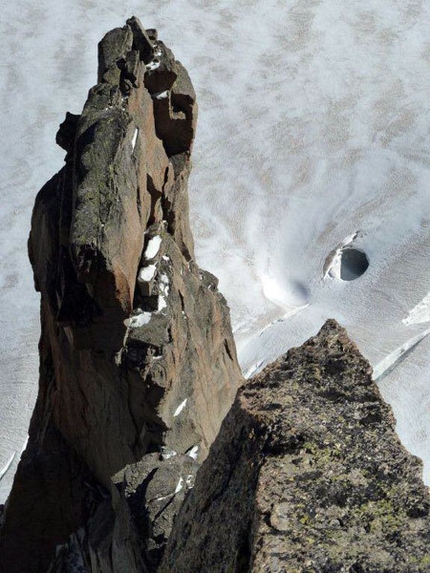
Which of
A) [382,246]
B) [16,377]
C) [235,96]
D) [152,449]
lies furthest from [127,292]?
[235,96]

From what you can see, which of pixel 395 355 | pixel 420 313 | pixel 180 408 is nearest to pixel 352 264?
pixel 420 313

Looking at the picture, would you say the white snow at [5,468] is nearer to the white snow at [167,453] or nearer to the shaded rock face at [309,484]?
the white snow at [167,453]

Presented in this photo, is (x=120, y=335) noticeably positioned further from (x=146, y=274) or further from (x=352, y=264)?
(x=352, y=264)

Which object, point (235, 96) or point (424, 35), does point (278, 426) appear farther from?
point (424, 35)

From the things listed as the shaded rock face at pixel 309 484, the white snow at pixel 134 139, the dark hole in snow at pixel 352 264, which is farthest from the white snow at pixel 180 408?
the dark hole in snow at pixel 352 264

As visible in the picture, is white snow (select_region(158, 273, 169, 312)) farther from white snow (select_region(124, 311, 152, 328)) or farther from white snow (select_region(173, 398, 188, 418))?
white snow (select_region(173, 398, 188, 418))
